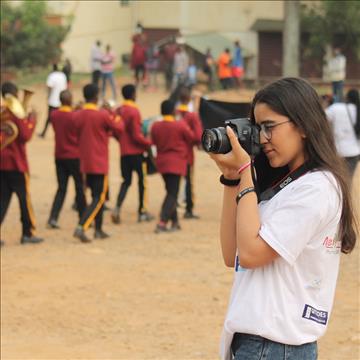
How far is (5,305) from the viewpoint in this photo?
8.20 metres

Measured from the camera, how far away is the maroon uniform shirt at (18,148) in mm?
10469

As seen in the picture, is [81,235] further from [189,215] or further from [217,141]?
[217,141]

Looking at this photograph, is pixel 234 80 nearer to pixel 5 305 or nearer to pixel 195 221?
pixel 195 221

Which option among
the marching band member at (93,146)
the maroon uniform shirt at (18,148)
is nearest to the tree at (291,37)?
the marching band member at (93,146)

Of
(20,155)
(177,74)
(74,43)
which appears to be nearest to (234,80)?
(177,74)

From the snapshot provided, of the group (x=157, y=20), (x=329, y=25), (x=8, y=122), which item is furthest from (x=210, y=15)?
(x=8, y=122)

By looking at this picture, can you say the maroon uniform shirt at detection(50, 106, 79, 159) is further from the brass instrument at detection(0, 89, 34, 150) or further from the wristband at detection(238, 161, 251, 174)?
the wristband at detection(238, 161, 251, 174)

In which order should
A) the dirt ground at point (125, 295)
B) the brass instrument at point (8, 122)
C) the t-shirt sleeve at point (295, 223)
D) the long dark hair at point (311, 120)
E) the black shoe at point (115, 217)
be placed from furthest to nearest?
1. the black shoe at point (115, 217)
2. the brass instrument at point (8, 122)
3. the dirt ground at point (125, 295)
4. the long dark hair at point (311, 120)
5. the t-shirt sleeve at point (295, 223)

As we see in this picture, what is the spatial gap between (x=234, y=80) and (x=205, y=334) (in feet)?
81.7

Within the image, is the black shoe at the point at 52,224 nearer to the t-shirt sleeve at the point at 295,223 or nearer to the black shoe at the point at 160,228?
the black shoe at the point at 160,228

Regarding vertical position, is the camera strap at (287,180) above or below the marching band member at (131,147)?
above

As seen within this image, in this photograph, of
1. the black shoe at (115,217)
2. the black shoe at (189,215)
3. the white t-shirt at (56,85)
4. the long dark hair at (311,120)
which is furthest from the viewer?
the white t-shirt at (56,85)

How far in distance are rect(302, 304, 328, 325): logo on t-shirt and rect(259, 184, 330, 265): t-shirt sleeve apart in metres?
0.19

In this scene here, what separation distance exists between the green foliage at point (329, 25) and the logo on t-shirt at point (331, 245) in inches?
1174
